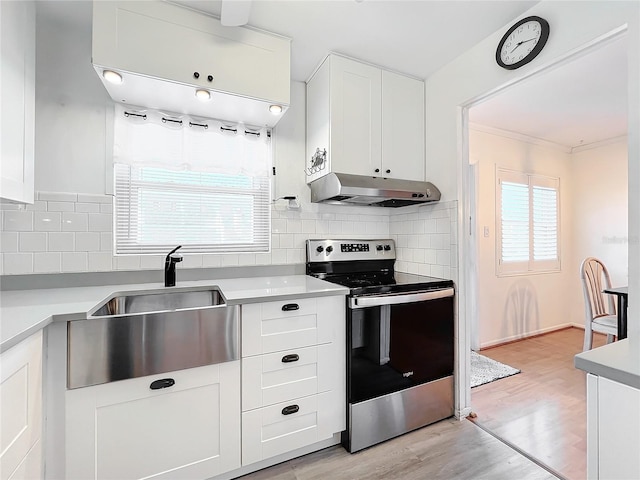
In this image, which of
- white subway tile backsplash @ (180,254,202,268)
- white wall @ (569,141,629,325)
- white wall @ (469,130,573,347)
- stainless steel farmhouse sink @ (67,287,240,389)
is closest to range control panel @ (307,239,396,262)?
white subway tile backsplash @ (180,254,202,268)

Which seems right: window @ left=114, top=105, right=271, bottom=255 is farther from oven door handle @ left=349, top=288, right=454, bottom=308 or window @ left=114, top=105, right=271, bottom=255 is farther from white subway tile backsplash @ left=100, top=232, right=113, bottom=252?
oven door handle @ left=349, top=288, right=454, bottom=308

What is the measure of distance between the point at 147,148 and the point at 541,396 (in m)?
3.35

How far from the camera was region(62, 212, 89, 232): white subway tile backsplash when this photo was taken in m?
1.73

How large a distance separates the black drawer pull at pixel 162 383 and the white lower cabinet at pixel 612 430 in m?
1.46

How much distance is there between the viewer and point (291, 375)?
1604 millimetres

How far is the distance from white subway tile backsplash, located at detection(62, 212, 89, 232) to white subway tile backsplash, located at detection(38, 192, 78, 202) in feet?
0.27

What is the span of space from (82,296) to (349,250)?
171 cm

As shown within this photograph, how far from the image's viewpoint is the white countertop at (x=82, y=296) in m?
1.03

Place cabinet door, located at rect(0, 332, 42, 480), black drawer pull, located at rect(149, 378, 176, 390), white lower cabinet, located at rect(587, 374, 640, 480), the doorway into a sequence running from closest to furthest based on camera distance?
white lower cabinet, located at rect(587, 374, 640, 480) → cabinet door, located at rect(0, 332, 42, 480) → black drawer pull, located at rect(149, 378, 176, 390) → the doorway

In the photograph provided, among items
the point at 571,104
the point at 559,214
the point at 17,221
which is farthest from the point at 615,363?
the point at 559,214

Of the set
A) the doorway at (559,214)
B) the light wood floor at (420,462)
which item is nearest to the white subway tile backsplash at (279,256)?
the light wood floor at (420,462)

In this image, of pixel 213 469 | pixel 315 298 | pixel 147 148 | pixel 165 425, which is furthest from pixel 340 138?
pixel 213 469

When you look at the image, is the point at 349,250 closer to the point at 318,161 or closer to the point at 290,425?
the point at 318,161

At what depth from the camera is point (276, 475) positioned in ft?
5.09
